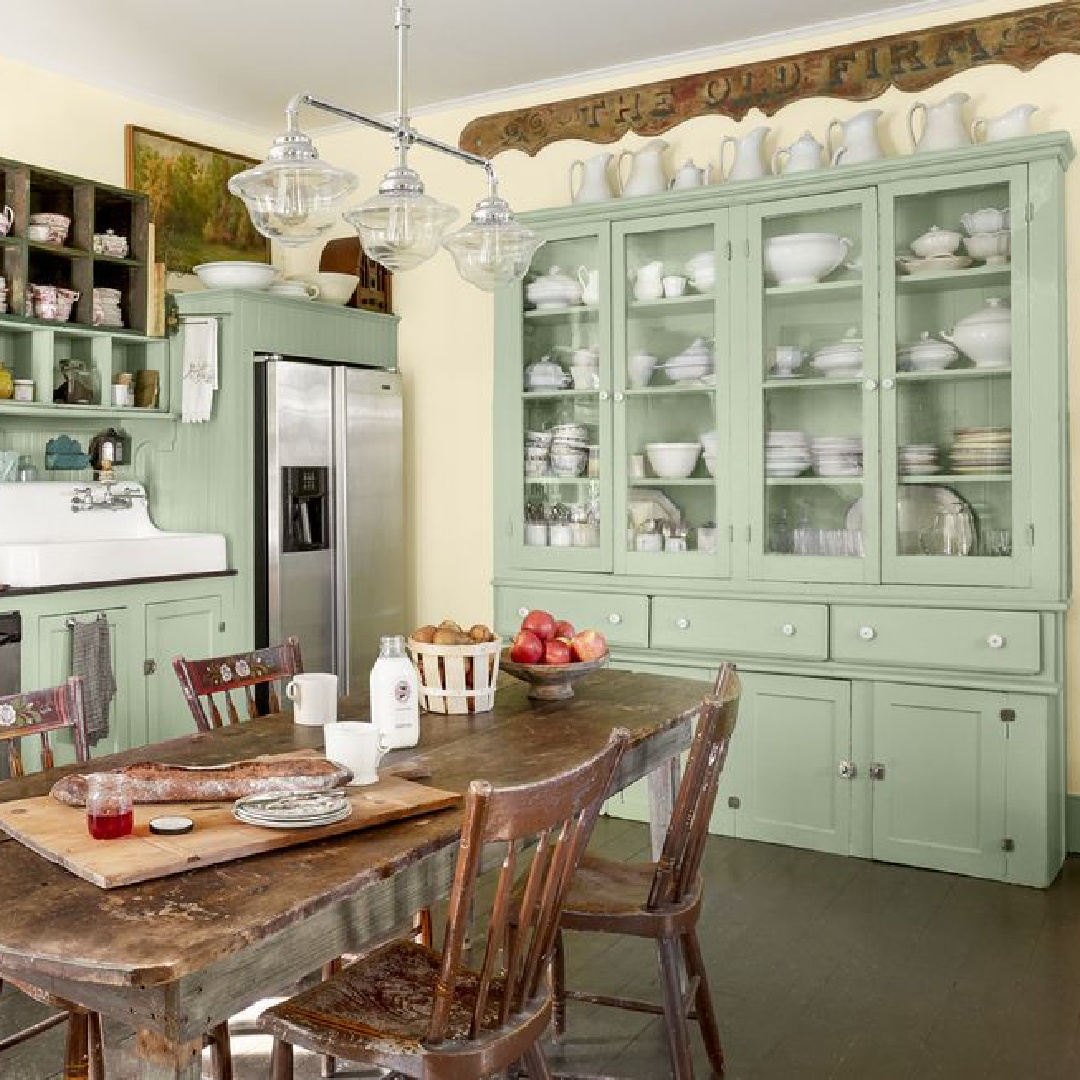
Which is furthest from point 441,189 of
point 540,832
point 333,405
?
point 540,832

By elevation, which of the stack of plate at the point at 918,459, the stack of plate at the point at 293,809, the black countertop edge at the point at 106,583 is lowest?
the stack of plate at the point at 293,809

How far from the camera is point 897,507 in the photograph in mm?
3811

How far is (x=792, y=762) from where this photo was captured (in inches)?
156

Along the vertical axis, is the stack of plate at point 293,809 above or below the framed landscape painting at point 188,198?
below

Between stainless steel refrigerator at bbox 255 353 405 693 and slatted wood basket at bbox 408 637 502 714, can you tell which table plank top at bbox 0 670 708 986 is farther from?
stainless steel refrigerator at bbox 255 353 405 693

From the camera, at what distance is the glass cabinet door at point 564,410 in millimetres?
4355

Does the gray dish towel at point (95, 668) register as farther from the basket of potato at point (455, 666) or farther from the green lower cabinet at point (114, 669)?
the basket of potato at point (455, 666)

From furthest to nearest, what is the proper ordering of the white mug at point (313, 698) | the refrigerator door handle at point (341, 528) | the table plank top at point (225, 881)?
1. the refrigerator door handle at point (341, 528)
2. the white mug at point (313, 698)
3. the table plank top at point (225, 881)

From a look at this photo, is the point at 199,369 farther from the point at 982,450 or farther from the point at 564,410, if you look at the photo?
the point at 982,450

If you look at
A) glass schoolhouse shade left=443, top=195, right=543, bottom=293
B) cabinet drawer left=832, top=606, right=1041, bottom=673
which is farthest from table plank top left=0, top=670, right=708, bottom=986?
cabinet drawer left=832, top=606, right=1041, bottom=673

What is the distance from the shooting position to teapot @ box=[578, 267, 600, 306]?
438 centimetres

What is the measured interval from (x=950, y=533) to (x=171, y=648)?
281cm

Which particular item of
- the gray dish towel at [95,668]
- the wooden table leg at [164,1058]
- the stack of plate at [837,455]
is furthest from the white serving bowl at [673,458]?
the wooden table leg at [164,1058]

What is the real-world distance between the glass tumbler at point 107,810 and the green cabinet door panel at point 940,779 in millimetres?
2749
